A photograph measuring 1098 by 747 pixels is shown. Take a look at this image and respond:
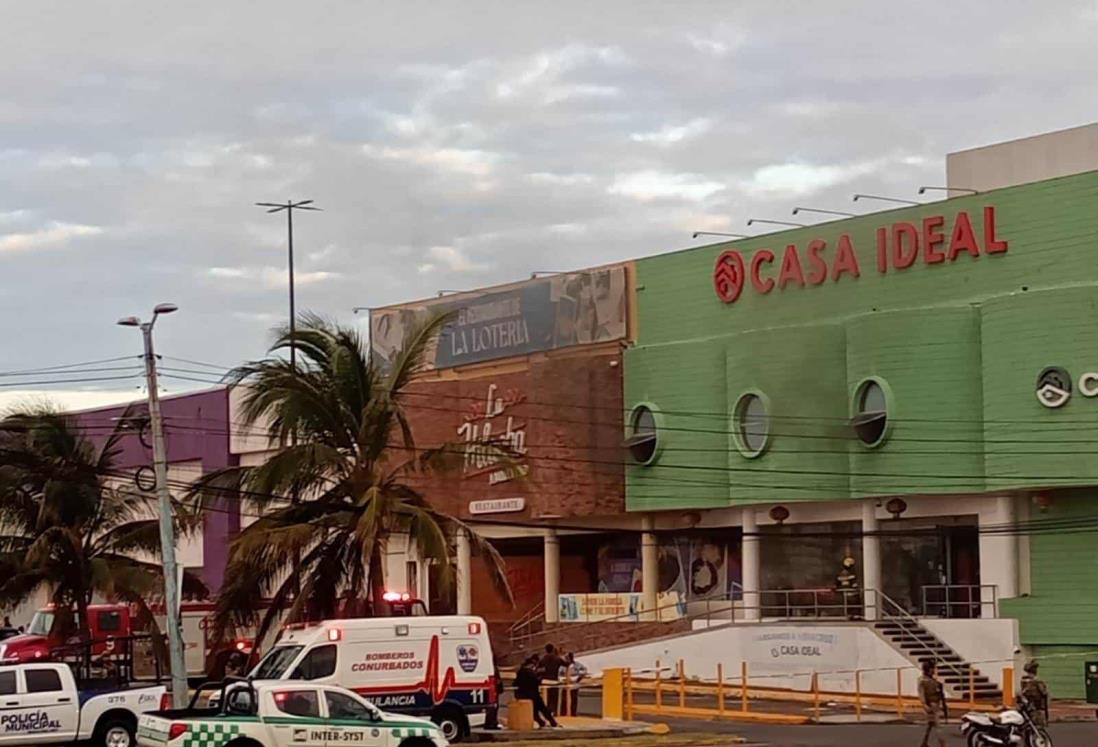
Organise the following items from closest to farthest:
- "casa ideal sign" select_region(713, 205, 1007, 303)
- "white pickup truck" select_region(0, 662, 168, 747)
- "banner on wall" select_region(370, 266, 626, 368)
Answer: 1. "white pickup truck" select_region(0, 662, 168, 747)
2. "casa ideal sign" select_region(713, 205, 1007, 303)
3. "banner on wall" select_region(370, 266, 626, 368)

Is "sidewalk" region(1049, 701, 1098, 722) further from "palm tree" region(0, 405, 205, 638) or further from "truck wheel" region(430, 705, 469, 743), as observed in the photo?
"palm tree" region(0, 405, 205, 638)

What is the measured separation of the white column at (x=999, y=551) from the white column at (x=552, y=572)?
52.2 ft

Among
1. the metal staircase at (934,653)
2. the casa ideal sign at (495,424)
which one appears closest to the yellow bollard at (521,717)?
the metal staircase at (934,653)

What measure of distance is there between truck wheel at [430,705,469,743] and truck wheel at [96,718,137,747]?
494 centimetres

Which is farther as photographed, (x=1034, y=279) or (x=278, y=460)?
(x=1034, y=279)

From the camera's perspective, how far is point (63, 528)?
4359 centimetres

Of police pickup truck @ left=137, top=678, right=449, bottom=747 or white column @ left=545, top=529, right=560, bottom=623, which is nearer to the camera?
police pickup truck @ left=137, top=678, right=449, bottom=747

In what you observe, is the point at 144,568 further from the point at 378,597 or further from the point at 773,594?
the point at 773,594

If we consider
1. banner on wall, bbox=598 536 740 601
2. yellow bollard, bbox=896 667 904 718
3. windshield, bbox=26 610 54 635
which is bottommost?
yellow bollard, bbox=896 667 904 718

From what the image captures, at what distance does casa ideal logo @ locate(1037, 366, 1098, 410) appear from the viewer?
41.1 metres

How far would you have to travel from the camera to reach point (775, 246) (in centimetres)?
5038

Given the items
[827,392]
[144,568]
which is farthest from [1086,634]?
[144,568]

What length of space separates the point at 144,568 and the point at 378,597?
40.4ft

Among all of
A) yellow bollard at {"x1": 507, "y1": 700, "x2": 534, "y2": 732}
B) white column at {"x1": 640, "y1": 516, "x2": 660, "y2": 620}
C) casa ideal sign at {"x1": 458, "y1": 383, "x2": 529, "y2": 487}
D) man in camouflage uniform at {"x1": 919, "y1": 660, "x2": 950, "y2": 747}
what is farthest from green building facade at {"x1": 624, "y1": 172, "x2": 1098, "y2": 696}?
yellow bollard at {"x1": 507, "y1": 700, "x2": 534, "y2": 732}
